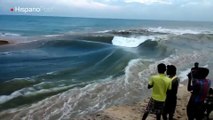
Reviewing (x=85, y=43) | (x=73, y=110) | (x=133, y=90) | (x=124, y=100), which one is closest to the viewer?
(x=73, y=110)

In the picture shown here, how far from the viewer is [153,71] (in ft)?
47.1

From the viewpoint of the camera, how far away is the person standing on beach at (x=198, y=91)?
579 centimetres

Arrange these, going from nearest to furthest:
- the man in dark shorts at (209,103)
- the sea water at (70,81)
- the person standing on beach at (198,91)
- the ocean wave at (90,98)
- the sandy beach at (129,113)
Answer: the person standing on beach at (198,91) < the man in dark shorts at (209,103) < the sandy beach at (129,113) < the ocean wave at (90,98) < the sea water at (70,81)

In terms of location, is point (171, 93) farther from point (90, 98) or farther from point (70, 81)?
point (70, 81)

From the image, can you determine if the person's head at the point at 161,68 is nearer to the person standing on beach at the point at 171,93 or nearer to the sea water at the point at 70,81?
the person standing on beach at the point at 171,93

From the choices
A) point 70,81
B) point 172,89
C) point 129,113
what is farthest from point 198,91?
point 70,81

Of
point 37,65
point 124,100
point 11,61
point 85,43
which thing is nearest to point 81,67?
point 37,65

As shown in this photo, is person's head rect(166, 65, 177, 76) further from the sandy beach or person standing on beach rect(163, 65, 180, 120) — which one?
the sandy beach

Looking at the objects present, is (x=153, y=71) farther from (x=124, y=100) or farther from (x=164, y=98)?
(x=164, y=98)

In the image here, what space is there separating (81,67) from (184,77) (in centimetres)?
526

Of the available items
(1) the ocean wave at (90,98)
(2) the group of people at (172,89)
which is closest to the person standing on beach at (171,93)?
(2) the group of people at (172,89)

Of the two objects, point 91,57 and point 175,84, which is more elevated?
point 175,84

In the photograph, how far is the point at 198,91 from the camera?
585cm

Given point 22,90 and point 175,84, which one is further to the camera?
point 22,90
